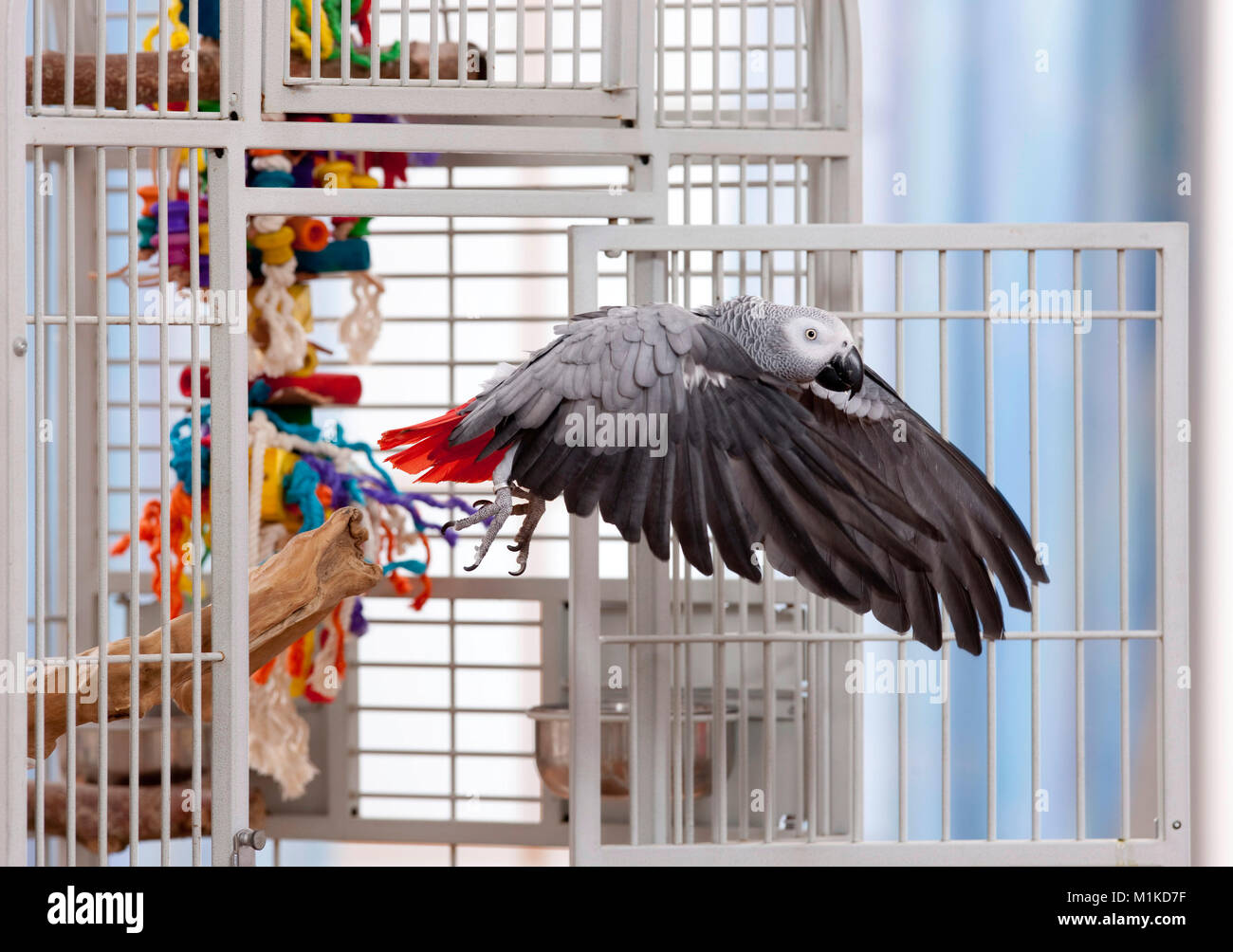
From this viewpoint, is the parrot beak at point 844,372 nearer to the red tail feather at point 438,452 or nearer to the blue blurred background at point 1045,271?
the red tail feather at point 438,452

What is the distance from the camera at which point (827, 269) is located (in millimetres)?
1496

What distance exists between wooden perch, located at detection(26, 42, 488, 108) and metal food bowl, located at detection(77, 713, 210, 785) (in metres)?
1.10

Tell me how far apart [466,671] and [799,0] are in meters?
1.48

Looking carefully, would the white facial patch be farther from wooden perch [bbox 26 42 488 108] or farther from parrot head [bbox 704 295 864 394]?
wooden perch [bbox 26 42 488 108]

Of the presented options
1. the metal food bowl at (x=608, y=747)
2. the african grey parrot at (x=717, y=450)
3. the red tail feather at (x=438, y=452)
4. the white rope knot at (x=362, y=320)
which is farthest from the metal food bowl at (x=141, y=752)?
the african grey parrot at (x=717, y=450)

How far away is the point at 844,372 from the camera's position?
1111mm

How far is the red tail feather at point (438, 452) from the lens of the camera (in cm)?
114

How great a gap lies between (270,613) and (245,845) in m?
0.28

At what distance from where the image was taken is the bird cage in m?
1.23

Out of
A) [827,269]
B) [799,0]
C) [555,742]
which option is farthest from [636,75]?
[555,742]

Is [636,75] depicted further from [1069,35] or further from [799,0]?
[1069,35]

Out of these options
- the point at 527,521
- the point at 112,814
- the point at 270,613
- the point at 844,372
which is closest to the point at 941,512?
the point at 844,372

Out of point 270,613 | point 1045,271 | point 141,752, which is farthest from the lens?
point 141,752

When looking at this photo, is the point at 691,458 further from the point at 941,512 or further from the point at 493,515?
the point at 941,512
